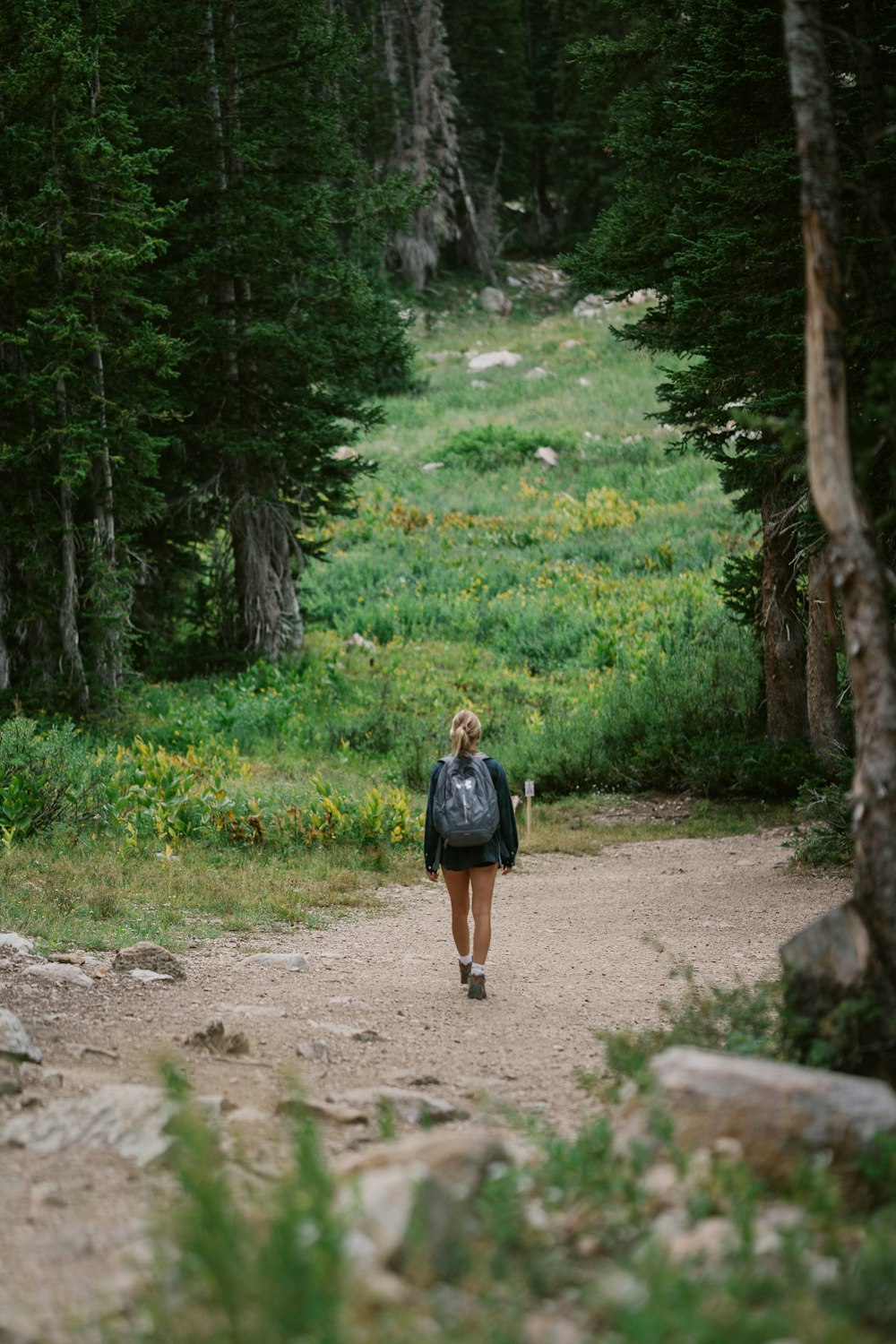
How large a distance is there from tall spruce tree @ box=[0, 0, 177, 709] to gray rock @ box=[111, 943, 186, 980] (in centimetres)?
828

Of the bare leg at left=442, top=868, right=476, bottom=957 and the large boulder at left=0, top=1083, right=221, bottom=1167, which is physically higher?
the large boulder at left=0, top=1083, right=221, bottom=1167

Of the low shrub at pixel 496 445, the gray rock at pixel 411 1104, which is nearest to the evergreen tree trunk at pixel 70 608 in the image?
the gray rock at pixel 411 1104

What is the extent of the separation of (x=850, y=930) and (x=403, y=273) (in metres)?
51.0

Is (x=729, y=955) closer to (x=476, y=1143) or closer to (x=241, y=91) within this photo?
(x=476, y=1143)

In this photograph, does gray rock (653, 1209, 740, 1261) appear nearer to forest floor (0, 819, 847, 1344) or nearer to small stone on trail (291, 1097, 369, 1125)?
forest floor (0, 819, 847, 1344)

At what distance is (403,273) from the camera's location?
5219 cm

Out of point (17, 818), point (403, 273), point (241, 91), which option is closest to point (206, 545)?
point (241, 91)

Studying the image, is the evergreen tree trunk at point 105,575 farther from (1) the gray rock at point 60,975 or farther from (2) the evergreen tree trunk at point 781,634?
(1) the gray rock at point 60,975

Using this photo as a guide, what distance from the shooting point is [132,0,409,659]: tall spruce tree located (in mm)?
18594

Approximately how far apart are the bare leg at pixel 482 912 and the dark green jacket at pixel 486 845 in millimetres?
67

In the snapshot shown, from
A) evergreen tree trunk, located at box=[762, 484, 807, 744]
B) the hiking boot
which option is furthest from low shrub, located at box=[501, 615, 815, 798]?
the hiking boot

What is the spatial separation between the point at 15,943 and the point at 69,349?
9431 millimetres

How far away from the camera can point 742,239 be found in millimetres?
9953

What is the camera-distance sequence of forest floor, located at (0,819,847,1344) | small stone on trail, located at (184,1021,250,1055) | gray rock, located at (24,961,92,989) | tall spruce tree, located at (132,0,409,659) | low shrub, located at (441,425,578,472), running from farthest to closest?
1. low shrub, located at (441,425,578,472)
2. tall spruce tree, located at (132,0,409,659)
3. gray rock, located at (24,961,92,989)
4. small stone on trail, located at (184,1021,250,1055)
5. forest floor, located at (0,819,847,1344)
